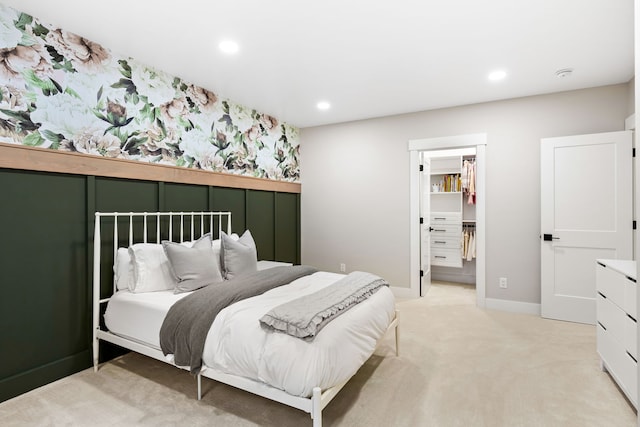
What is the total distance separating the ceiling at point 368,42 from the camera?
84.9 inches

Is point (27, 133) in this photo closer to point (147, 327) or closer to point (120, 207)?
point (120, 207)

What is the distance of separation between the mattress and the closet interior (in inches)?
129

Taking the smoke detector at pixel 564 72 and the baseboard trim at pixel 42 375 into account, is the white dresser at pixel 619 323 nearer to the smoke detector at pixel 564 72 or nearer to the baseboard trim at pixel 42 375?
the smoke detector at pixel 564 72

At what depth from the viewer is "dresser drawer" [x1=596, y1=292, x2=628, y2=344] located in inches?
81.6

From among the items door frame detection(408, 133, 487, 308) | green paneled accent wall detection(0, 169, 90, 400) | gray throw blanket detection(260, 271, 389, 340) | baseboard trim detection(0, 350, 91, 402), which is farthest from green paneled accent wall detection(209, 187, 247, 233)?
door frame detection(408, 133, 487, 308)

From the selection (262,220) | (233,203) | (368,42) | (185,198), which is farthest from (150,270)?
(368,42)

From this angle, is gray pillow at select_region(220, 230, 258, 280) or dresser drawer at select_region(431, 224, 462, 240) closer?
gray pillow at select_region(220, 230, 258, 280)

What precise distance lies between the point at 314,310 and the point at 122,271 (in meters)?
1.67

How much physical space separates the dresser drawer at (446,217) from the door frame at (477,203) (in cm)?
126

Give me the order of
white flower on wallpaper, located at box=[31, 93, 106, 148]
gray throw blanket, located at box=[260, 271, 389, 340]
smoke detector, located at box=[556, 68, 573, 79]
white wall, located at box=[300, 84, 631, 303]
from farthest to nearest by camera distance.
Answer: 1. white wall, located at box=[300, 84, 631, 303]
2. smoke detector, located at box=[556, 68, 573, 79]
3. white flower on wallpaper, located at box=[31, 93, 106, 148]
4. gray throw blanket, located at box=[260, 271, 389, 340]

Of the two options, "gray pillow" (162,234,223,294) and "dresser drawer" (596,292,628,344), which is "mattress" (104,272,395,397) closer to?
"gray pillow" (162,234,223,294)

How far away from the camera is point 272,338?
172 centimetres

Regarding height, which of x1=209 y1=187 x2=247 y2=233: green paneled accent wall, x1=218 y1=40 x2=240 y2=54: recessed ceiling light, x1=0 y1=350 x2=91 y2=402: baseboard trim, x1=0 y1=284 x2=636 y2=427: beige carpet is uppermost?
x1=218 y1=40 x2=240 y2=54: recessed ceiling light

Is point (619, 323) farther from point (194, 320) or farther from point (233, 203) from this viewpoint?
point (233, 203)
